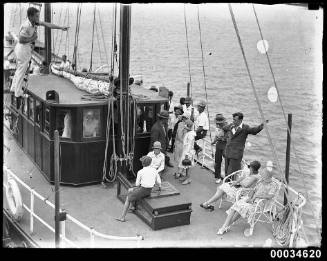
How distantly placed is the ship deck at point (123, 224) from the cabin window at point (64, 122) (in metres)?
1.30

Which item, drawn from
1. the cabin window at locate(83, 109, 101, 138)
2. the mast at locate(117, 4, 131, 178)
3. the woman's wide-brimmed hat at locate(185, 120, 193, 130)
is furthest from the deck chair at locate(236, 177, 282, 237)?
the cabin window at locate(83, 109, 101, 138)

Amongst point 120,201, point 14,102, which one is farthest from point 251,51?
point 120,201

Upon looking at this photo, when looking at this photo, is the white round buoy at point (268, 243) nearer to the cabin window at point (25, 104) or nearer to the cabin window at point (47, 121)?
the cabin window at point (47, 121)

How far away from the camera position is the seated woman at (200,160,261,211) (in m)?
9.70

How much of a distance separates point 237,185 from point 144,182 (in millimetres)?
2141

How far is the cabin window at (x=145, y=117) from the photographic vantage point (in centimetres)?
1201

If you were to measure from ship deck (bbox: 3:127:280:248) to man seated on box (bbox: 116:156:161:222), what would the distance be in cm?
57

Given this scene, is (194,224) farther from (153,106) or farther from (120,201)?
(153,106)

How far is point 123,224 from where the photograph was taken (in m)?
9.83

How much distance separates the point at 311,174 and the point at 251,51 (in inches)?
1358

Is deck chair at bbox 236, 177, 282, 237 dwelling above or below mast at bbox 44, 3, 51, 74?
below

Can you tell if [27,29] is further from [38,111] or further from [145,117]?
[145,117]

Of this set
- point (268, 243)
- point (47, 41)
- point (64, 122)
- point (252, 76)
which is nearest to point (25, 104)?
point (47, 41)

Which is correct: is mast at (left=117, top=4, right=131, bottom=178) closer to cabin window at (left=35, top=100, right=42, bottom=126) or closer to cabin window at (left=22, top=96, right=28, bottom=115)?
cabin window at (left=35, top=100, right=42, bottom=126)
